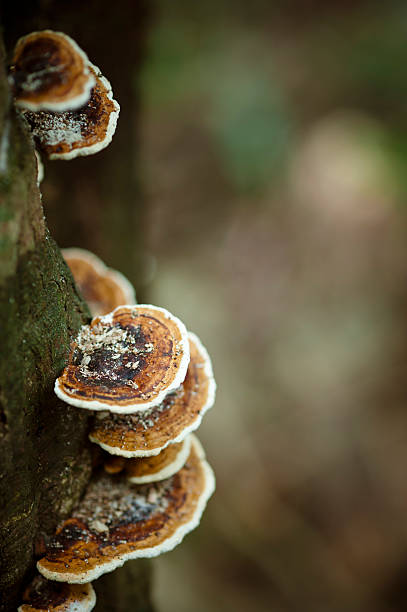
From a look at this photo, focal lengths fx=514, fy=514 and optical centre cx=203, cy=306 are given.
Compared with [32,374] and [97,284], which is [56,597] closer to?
[32,374]

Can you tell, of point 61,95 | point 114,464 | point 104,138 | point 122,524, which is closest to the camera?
point 61,95

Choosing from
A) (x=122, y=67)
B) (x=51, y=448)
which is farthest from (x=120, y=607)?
(x=122, y=67)

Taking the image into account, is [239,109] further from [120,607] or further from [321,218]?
[120,607]

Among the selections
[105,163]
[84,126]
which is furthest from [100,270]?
[84,126]

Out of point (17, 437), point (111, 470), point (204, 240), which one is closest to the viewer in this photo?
point (17, 437)

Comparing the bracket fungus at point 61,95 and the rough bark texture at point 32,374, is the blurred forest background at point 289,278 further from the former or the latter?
the bracket fungus at point 61,95

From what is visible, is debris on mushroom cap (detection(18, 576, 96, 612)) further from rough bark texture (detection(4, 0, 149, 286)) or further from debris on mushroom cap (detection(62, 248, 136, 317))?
rough bark texture (detection(4, 0, 149, 286))

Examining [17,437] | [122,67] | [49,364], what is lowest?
[17,437]
